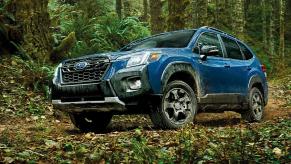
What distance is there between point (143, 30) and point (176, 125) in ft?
33.2

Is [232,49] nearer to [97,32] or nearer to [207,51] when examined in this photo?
[207,51]

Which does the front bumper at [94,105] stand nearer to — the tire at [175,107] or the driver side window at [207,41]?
the tire at [175,107]

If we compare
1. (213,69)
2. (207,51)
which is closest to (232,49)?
(213,69)

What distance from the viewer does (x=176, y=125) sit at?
24.8ft

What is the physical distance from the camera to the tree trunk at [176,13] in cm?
1322

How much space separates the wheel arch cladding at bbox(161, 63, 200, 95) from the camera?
7.45m

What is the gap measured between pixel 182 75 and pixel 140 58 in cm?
109

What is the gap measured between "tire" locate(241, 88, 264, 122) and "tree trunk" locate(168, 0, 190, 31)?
3.70 m

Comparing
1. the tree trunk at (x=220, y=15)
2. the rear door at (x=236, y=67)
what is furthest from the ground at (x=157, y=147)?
the tree trunk at (x=220, y=15)

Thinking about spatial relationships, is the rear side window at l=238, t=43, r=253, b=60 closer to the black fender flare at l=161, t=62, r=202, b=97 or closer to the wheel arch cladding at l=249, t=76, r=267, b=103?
the wheel arch cladding at l=249, t=76, r=267, b=103

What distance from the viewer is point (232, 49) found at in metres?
10.1

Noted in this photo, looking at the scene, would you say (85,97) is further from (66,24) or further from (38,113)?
(66,24)

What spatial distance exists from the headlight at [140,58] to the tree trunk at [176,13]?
6.06 meters

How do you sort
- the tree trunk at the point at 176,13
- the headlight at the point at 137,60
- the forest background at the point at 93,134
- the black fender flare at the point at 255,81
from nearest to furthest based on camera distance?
the forest background at the point at 93,134 < the headlight at the point at 137,60 < the black fender flare at the point at 255,81 < the tree trunk at the point at 176,13
